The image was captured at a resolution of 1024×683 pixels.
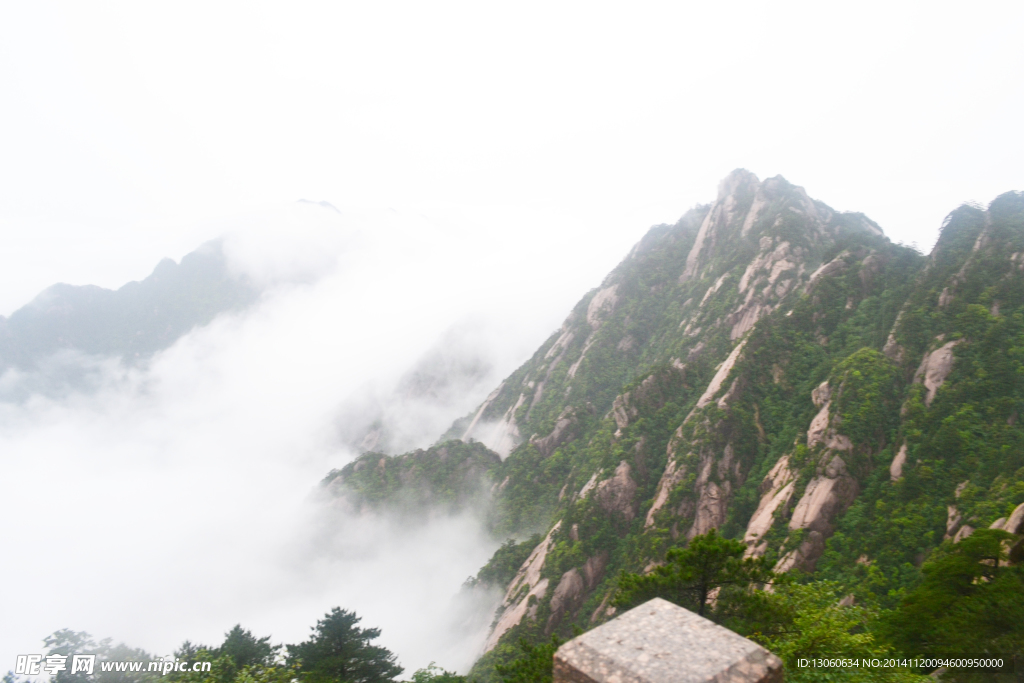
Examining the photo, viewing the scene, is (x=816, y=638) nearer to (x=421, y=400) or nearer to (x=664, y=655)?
(x=664, y=655)

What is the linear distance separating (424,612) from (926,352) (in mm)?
80756

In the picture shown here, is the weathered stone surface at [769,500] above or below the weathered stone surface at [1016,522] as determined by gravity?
above

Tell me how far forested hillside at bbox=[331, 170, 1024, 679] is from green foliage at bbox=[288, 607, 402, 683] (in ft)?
51.0

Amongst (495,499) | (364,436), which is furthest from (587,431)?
(364,436)

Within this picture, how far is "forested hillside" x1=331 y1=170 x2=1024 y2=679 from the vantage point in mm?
28344

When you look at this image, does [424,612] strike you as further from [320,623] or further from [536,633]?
[320,623]

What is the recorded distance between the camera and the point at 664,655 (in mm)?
8117

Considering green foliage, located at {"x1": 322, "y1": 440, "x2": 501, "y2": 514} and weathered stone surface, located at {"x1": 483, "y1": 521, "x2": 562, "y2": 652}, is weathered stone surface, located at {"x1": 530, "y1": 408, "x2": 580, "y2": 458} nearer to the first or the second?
green foliage, located at {"x1": 322, "y1": 440, "x2": 501, "y2": 514}

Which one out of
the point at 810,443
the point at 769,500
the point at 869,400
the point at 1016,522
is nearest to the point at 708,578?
the point at 1016,522

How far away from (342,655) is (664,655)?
25820 mm

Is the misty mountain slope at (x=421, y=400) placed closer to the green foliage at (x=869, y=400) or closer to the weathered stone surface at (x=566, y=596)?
the weathered stone surface at (x=566, y=596)

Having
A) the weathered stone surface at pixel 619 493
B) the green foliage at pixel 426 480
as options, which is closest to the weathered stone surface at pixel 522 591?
the weathered stone surface at pixel 619 493

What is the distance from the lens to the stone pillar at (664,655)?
765 cm

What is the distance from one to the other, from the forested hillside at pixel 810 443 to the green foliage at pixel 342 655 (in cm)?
1555
